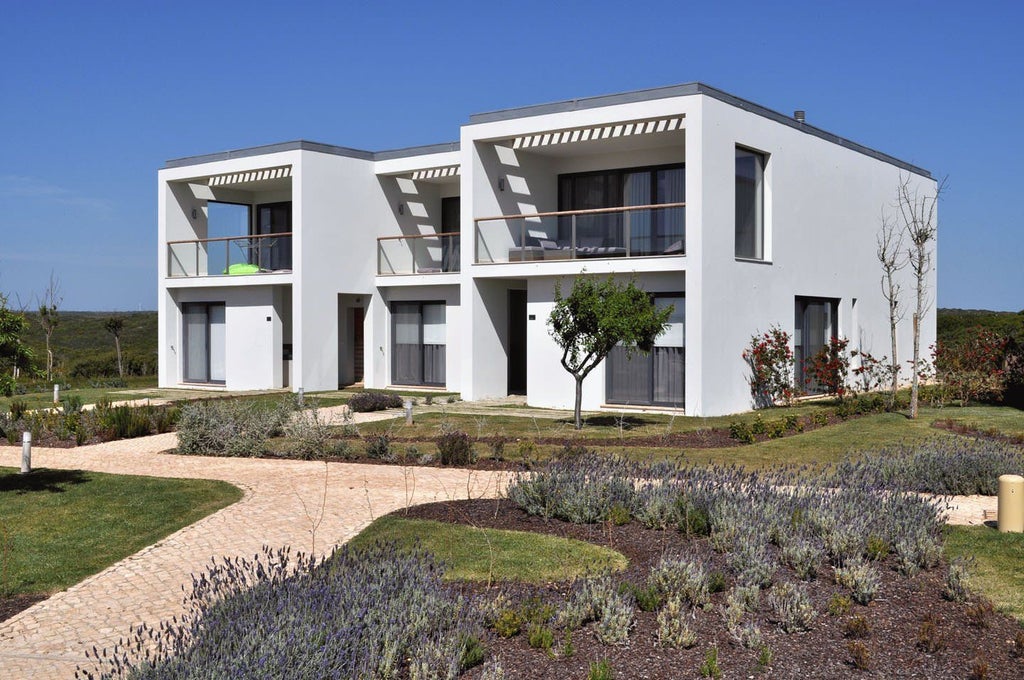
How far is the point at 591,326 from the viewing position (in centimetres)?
1733

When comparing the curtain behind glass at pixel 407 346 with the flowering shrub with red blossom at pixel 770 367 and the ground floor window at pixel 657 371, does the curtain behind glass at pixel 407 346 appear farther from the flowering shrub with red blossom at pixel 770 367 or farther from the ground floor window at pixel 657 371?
the flowering shrub with red blossom at pixel 770 367

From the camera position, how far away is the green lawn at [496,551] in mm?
8297

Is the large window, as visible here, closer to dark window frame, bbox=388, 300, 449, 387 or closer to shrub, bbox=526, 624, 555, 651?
dark window frame, bbox=388, 300, 449, 387

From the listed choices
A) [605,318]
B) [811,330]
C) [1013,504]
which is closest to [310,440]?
[605,318]

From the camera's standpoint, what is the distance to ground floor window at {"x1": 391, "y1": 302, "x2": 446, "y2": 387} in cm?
2723

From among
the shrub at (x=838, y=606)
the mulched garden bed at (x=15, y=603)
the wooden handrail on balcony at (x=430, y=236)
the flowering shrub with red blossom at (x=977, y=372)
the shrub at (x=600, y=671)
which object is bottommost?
the mulched garden bed at (x=15, y=603)

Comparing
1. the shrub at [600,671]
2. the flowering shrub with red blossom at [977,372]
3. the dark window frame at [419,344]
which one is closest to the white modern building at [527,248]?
the dark window frame at [419,344]

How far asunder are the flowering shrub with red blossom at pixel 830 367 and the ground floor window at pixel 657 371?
447 centimetres

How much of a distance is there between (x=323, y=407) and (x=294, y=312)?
5.15m

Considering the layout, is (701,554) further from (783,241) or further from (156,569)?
(783,241)

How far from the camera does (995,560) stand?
8766mm

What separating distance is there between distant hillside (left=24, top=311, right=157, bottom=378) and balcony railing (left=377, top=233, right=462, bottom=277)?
14.2 m

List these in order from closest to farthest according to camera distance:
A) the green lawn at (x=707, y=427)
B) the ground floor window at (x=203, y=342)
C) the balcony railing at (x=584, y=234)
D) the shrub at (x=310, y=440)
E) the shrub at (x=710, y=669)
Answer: the shrub at (x=710, y=669) < the green lawn at (x=707, y=427) < the shrub at (x=310, y=440) < the balcony railing at (x=584, y=234) < the ground floor window at (x=203, y=342)

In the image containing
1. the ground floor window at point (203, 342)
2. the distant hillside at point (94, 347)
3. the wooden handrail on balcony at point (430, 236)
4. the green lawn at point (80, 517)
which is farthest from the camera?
the distant hillside at point (94, 347)
